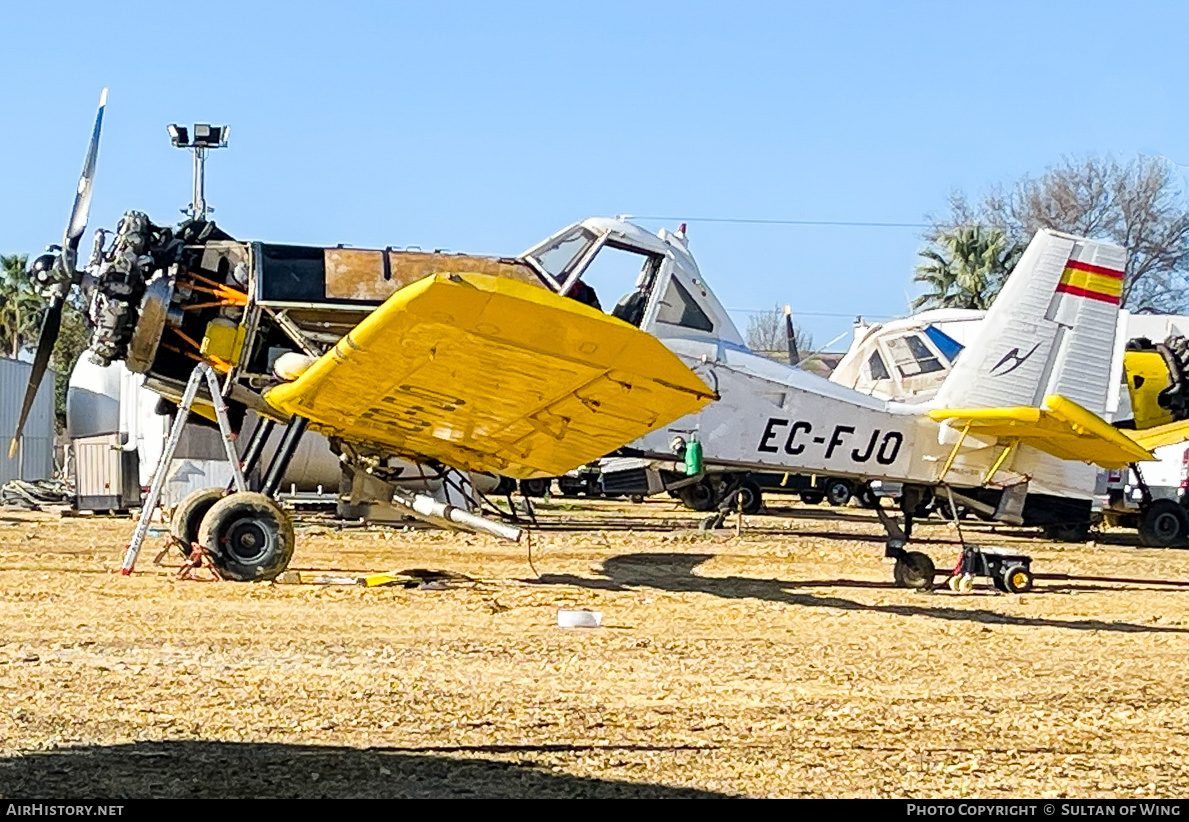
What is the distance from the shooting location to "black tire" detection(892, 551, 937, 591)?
12977 mm

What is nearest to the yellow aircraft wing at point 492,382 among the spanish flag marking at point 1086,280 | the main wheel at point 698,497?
the spanish flag marking at point 1086,280

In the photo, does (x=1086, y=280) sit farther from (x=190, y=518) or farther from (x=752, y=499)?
(x=752, y=499)

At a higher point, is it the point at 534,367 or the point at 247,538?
the point at 534,367

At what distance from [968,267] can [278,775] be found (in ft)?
148

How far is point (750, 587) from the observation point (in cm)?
1254

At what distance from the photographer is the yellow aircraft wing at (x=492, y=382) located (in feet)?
27.6

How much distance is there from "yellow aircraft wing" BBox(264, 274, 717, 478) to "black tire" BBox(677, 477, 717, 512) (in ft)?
40.1

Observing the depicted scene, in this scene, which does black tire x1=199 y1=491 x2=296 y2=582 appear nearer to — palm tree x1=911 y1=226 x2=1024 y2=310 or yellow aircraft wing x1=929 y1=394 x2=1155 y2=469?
yellow aircraft wing x1=929 y1=394 x2=1155 y2=469

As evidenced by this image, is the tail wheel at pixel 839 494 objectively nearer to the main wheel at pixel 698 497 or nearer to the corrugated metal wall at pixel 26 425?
the main wheel at pixel 698 497

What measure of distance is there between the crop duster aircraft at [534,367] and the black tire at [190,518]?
0.03 meters

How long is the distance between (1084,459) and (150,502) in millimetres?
8604

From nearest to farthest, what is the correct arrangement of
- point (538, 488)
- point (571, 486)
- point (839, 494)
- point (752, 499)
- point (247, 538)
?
point (247, 538) → point (752, 499) → point (538, 488) → point (839, 494) → point (571, 486)

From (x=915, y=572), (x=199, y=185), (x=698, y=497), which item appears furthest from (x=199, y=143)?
(x=698, y=497)

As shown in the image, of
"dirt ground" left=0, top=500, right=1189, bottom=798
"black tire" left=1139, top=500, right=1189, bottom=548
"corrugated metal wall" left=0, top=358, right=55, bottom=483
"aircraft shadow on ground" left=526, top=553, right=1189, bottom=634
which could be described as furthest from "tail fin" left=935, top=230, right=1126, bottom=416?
"corrugated metal wall" left=0, top=358, right=55, bottom=483
